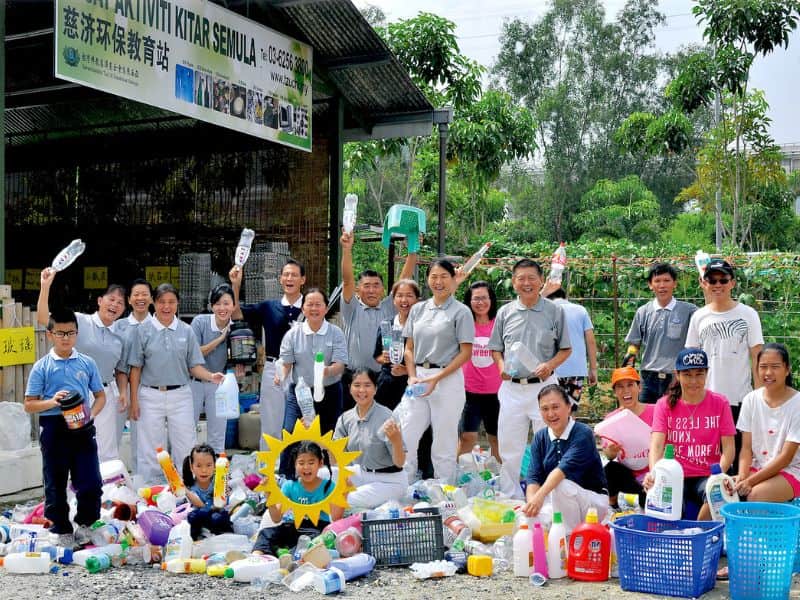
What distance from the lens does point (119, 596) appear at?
4.70 m

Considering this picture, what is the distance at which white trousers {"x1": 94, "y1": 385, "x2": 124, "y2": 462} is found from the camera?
692 cm

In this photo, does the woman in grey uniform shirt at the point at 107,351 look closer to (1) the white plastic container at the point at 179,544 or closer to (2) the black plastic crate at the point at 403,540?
(1) the white plastic container at the point at 179,544

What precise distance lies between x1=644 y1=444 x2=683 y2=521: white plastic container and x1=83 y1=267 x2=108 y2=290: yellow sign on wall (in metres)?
10.8

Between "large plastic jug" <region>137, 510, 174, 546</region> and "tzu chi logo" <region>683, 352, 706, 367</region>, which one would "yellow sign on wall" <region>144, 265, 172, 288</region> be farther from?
"tzu chi logo" <region>683, 352, 706, 367</region>

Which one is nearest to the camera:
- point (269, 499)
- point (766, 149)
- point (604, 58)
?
point (269, 499)

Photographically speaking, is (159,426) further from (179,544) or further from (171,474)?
(179,544)

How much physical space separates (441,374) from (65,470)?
263 centimetres

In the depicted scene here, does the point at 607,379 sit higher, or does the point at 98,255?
the point at 98,255

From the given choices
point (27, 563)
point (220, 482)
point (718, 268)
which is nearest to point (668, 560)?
point (718, 268)

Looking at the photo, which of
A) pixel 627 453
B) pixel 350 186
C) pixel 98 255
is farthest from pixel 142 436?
pixel 350 186

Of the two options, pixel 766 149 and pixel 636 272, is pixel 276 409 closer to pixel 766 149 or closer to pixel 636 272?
pixel 636 272

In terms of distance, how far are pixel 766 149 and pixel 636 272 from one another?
12.0 meters

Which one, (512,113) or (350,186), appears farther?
(350,186)

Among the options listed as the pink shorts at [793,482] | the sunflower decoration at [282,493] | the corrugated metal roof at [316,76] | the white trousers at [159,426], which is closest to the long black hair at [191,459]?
the sunflower decoration at [282,493]
